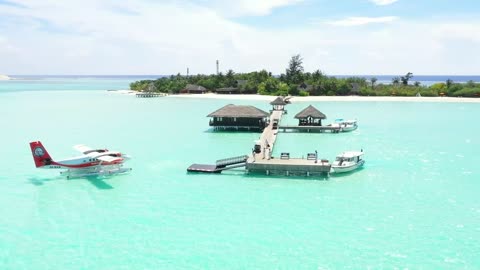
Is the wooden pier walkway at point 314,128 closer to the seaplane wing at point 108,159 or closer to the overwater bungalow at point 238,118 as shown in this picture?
the overwater bungalow at point 238,118

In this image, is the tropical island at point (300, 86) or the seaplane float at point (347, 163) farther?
the tropical island at point (300, 86)

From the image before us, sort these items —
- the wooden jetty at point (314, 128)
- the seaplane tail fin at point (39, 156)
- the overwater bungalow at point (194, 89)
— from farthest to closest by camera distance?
the overwater bungalow at point (194, 89) < the wooden jetty at point (314, 128) < the seaplane tail fin at point (39, 156)

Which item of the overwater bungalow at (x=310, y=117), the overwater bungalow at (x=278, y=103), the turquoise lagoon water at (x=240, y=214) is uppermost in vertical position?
the overwater bungalow at (x=278, y=103)

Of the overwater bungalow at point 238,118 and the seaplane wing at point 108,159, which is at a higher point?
the overwater bungalow at point 238,118

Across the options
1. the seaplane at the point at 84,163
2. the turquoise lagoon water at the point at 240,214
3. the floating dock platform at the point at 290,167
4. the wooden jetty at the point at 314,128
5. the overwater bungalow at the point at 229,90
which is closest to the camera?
the turquoise lagoon water at the point at 240,214

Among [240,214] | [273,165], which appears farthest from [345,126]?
[240,214]

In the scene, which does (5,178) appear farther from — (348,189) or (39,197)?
(348,189)

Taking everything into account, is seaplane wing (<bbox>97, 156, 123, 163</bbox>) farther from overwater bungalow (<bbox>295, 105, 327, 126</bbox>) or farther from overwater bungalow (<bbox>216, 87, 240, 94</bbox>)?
overwater bungalow (<bbox>216, 87, 240, 94</bbox>)

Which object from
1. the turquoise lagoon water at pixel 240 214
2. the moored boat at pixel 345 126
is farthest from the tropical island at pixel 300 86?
the turquoise lagoon water at pixel 240 214
